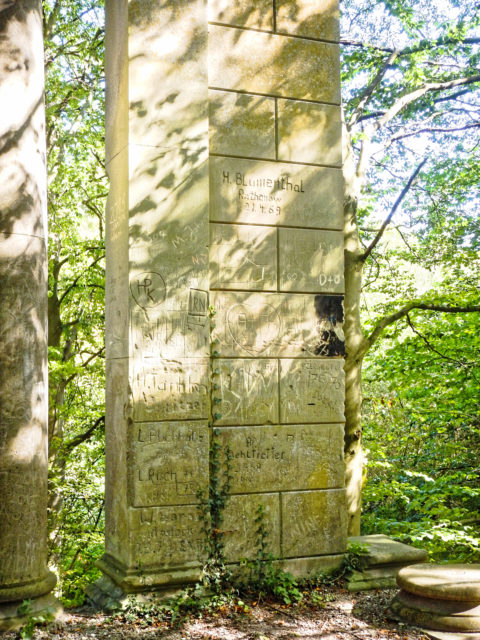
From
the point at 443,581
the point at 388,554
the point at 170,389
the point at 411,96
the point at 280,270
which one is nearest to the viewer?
the point at 443,581

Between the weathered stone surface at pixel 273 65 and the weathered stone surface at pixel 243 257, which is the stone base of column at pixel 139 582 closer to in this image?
the weathered stone surface at pixel 243 257

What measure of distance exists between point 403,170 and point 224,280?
9.22 m

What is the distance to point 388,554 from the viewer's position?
19.0 ft

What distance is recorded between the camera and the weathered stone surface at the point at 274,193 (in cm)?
547

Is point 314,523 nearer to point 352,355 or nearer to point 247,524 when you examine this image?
point 247,524

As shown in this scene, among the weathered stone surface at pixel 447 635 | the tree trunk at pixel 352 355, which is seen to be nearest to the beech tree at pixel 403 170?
the tree trunk at pixel 352 355

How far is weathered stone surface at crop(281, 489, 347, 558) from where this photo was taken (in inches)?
217

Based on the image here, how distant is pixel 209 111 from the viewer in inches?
215

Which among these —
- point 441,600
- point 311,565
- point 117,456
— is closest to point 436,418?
point 311,565

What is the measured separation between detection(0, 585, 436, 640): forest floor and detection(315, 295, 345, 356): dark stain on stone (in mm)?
2079

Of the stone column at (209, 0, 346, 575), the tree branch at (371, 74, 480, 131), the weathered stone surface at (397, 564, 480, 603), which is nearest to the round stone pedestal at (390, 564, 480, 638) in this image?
the weathered stone surface at (397, 564, 480, 603)

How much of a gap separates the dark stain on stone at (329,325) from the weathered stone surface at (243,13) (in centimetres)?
246

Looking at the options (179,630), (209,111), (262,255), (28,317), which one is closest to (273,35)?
(209,111)

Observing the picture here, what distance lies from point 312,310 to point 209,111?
1.93 m
